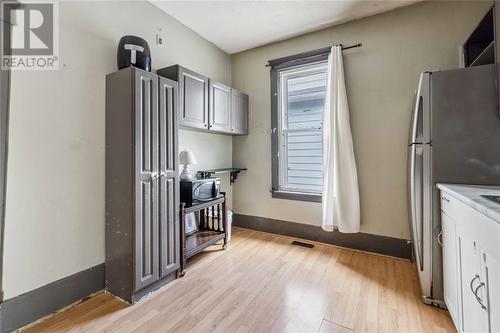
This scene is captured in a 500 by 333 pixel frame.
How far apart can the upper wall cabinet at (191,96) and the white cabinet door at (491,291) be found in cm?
233

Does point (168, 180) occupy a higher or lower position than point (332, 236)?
higher

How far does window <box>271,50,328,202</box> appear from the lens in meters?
2.89

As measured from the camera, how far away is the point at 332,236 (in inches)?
108

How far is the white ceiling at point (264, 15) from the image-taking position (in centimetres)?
231

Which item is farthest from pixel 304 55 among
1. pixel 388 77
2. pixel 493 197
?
pixel 493 197

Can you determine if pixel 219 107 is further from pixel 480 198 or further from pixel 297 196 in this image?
pixel 480 198

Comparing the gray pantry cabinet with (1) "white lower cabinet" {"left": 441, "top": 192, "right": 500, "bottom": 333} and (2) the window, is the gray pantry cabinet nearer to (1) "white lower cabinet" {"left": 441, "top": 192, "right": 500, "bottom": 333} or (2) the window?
(2) the window

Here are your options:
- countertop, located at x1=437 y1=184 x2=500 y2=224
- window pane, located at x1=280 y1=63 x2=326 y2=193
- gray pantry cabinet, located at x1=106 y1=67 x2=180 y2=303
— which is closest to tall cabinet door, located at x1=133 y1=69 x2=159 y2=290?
gray pantry cabinet, located at x1=106 y1=67 x2=180 y2=303

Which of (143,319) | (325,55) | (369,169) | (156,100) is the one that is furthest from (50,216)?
(325,55)

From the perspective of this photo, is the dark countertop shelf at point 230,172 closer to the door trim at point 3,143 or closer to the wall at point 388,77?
the wall at point 388,77

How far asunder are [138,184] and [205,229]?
134 cm

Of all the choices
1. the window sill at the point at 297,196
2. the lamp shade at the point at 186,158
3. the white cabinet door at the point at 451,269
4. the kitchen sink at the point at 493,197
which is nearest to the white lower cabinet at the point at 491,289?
the kitchen sink at the point at 493,197

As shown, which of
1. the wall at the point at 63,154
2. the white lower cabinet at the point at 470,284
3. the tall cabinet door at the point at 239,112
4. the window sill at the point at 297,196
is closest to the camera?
the white lower cabinet at the point at 470,284

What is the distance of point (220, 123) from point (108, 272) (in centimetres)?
189
